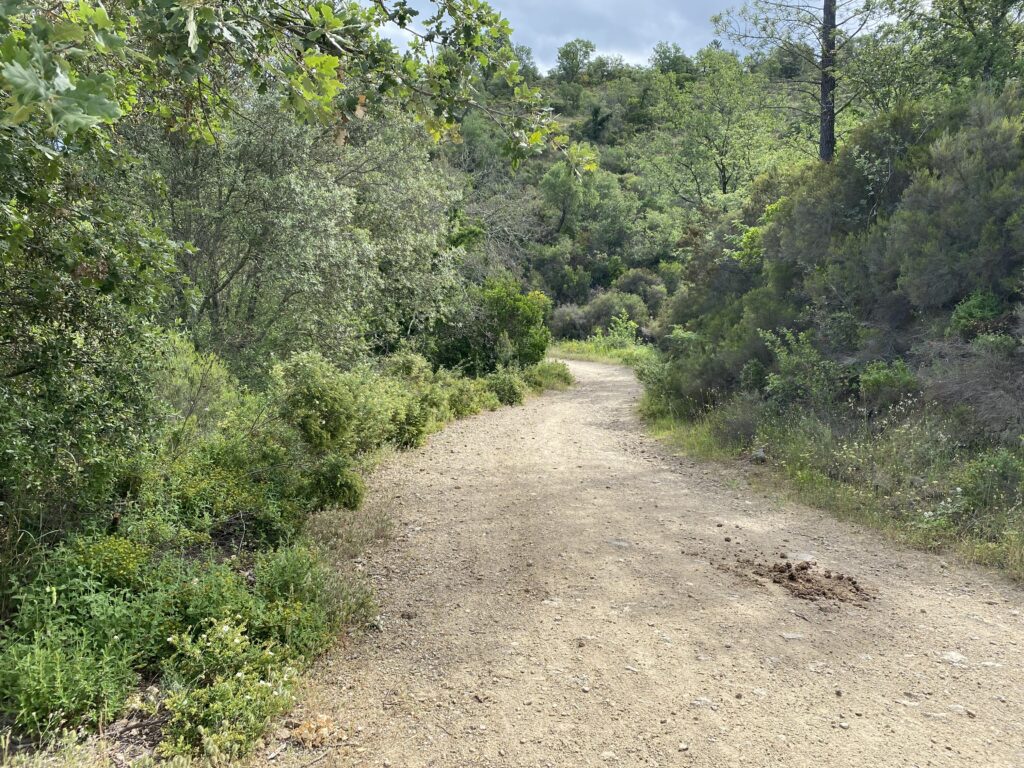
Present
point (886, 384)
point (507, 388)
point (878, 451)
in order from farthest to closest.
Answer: point (507, 388), point (886, 384), point (878, 451)

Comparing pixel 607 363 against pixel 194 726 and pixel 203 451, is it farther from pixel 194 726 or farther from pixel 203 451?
pixel 194 726

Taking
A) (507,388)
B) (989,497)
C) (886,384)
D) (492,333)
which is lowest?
(989,497)

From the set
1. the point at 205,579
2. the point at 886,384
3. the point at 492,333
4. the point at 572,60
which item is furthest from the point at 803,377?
the point at 572,60

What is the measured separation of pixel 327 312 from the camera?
32.8 ft

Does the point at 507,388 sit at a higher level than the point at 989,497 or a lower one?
higher

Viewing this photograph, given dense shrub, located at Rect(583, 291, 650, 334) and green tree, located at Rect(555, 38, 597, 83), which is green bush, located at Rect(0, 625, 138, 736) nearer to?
dense shrub, located at Rect(583, 291, 650, 334)

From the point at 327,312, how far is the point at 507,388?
5.83 metres

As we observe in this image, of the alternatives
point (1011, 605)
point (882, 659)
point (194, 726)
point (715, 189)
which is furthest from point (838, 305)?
point (715, 189)

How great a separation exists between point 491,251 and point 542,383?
4.35m

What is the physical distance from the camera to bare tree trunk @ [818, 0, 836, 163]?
11.9 metres

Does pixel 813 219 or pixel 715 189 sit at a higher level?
pixel 715 189

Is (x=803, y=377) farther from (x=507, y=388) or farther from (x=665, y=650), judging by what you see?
(x=507, y=388)

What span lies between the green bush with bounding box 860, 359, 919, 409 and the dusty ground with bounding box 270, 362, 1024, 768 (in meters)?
2.38

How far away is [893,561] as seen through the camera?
514 centimetres
